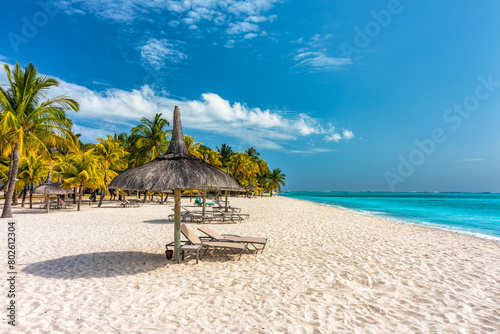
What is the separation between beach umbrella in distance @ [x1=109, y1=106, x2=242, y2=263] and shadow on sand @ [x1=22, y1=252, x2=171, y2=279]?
0.71 metres

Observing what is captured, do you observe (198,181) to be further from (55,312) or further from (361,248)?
(361,248)

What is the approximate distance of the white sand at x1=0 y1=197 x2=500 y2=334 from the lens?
133 inches

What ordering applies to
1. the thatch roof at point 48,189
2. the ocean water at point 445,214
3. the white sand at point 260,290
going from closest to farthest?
the white sand at point 260,290 < the thatch roof at point 48,189 < the ocean water at point 445,214

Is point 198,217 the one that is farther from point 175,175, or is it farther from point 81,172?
point 81,172

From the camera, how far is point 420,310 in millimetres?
3830

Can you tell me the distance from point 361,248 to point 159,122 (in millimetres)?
25413

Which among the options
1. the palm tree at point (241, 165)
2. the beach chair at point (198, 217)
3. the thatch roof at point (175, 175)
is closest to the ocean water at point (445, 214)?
the beach chair at point (198, 217)

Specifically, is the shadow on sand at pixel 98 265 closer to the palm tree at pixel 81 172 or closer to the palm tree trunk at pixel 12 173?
the palm tree trunk at pixel 12 173

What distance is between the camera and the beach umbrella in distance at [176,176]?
17.4 feet

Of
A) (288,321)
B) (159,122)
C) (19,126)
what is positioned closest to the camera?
(288,321)

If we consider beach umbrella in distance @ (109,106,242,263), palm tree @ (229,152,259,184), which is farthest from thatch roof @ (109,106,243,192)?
palm tree @ (229,152,259,184)

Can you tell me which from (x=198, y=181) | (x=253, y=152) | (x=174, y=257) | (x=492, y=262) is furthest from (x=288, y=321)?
(x=253, y=152)

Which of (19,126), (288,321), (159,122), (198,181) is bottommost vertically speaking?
(288,321)

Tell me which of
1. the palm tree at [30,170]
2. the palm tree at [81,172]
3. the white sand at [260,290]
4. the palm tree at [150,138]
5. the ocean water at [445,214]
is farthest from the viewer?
the palm tree at [150,138]
